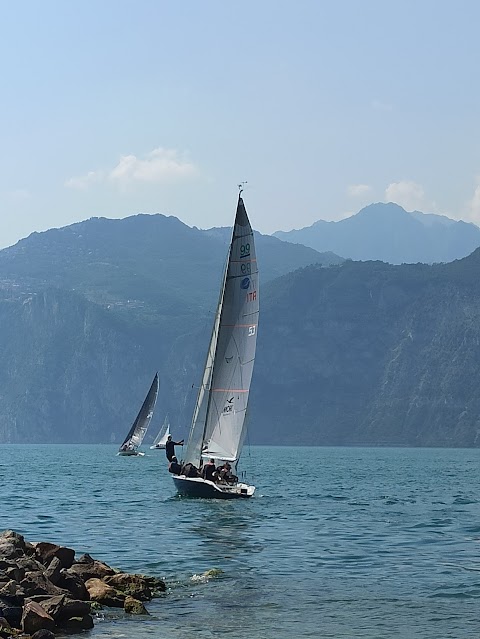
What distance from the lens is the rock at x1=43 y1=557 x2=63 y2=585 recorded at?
24.5 meters

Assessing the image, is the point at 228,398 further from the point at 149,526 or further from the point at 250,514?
the point at 149,526

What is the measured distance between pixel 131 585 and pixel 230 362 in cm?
2895

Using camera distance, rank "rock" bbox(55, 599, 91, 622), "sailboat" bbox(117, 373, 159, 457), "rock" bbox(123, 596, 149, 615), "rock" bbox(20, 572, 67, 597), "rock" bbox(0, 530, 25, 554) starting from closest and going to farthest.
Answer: "rock" bbox(55, 599, 91, 622), "rock" bbox(20, 572, 67, 597), "rock" bbox(123, 596, 149, 615), "rock" bbox(0, 530, 25, 554), "sailboat" bbox(117, 373, 159, 457)

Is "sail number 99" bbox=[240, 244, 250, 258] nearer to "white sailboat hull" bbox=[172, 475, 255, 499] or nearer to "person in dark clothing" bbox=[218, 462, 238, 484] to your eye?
"person in dark clothing" bbox=[218, 462, 238, 484]

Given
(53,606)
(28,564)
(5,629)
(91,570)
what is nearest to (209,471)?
(91,570)

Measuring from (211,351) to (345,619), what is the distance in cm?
3130

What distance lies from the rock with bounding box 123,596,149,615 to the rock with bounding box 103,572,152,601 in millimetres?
1267

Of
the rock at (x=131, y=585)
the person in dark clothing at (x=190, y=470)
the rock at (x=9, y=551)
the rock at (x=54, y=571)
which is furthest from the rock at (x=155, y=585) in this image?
the person in dark clothing at (x=190, y=470)

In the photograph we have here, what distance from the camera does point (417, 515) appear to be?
49031mm

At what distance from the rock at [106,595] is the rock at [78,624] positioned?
241 cm

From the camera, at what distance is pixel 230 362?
5481 cm

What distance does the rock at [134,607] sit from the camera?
24.2m

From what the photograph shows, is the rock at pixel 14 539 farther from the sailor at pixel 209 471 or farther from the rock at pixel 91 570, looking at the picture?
the sailor at pixel 209 471

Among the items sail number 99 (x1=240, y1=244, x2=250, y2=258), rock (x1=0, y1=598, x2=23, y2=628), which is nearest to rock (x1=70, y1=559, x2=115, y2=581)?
rock (x1=0, y1=598, x2=23, y2=628)
